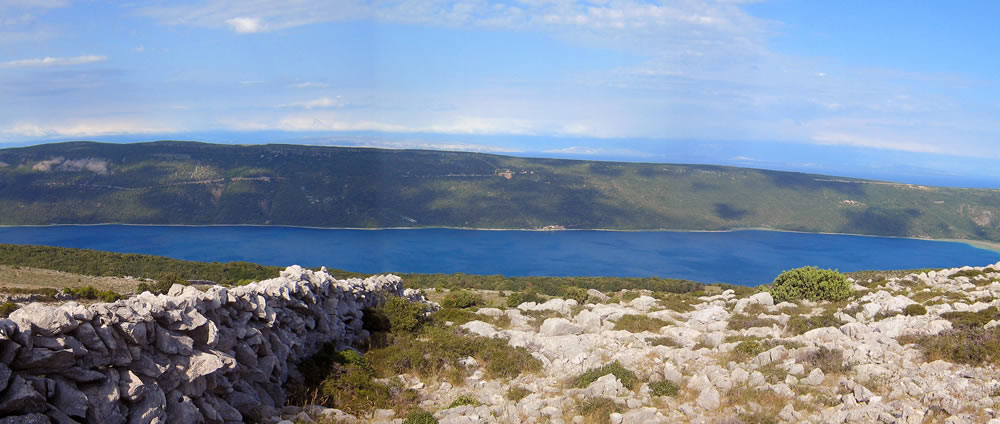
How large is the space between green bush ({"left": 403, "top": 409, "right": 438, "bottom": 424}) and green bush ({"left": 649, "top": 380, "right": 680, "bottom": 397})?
4.04 m

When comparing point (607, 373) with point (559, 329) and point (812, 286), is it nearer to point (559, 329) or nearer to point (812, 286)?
point (559, 329)

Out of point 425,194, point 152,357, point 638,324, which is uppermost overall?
point 152,357

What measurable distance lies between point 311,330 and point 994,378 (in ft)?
41.3

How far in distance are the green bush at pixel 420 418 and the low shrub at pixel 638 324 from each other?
856 centimetres

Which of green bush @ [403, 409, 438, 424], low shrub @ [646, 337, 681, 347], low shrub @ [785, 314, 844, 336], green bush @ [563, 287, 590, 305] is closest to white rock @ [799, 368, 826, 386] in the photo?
low shrub @ [646, 337, 681, 347]

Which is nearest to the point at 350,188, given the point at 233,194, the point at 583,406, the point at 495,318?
the point at 233,194

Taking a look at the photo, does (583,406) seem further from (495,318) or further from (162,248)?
(162,248)

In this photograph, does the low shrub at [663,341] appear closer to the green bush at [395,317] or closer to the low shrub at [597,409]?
the low shrub at [597,409]

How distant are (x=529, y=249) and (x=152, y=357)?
4365 inches

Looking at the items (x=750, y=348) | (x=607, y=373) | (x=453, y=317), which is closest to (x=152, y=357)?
(x=607, y=373)

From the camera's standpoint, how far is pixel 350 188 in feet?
477

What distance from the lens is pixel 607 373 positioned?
1079cm

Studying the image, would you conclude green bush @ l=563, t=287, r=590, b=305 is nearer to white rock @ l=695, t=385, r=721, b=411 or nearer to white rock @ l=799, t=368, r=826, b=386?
white rock @ l=799, t=368, r=826, b=386

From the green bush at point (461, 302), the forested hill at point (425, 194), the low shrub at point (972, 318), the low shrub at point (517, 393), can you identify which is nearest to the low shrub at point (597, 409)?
the low shrub at point (517, 393)
